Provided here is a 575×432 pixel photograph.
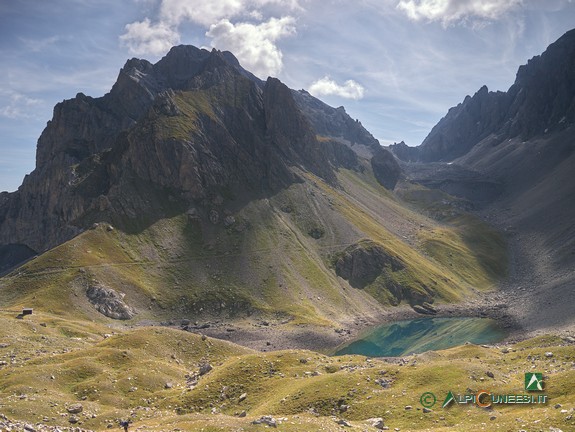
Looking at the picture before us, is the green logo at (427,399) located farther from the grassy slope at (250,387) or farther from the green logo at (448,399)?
the green logo at (448,399)

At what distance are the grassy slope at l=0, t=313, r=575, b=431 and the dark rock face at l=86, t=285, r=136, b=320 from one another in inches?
2311

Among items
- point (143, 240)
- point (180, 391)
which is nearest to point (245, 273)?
point (143, 240)

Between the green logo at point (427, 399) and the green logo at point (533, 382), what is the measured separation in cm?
964

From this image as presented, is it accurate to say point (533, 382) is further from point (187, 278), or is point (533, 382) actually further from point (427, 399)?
point (187, 278)

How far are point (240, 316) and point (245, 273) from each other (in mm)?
23997

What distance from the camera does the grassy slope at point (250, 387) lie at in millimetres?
43625

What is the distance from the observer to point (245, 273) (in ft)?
582

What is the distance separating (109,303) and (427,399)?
11417 centimetres

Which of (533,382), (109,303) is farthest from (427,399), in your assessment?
(109,303)

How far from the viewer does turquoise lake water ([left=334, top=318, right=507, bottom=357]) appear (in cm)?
14450

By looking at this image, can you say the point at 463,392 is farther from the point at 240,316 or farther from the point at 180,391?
the point at 240,316

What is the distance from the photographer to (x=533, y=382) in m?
49.2

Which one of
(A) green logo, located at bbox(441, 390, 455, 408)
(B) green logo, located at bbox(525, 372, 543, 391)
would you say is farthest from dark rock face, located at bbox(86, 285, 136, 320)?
(B) green logo, located at bbox(525, 372, 543, 391)

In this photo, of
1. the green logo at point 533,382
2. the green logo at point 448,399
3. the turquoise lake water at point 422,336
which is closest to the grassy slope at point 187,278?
the turquoise lake water at point 422,336
